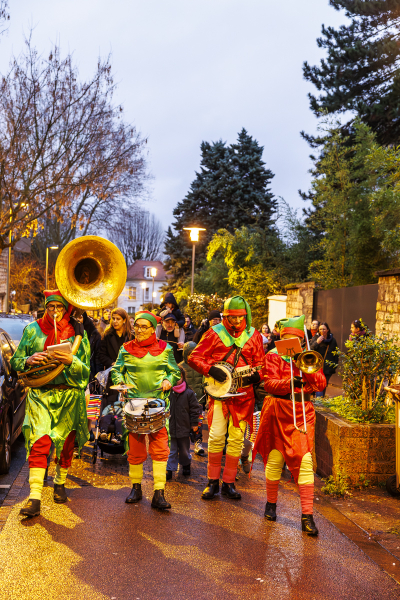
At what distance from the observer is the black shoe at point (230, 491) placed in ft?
19.0

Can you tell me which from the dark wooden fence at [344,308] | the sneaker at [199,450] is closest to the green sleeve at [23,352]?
the sneaker at [199,450]

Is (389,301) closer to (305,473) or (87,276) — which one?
(305,473)

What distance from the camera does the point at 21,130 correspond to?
20.6 meters

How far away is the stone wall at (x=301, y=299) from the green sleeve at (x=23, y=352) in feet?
40.6

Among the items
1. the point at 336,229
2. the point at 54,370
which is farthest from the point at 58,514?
the point at 336,229

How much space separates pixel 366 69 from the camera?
20.4m

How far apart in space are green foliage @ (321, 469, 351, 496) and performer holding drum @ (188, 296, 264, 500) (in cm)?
89

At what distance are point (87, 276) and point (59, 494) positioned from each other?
200 cm

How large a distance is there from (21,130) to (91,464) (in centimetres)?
1624

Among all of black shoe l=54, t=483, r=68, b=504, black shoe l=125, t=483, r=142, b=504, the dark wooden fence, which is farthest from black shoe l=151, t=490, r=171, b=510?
the dark wooden fence

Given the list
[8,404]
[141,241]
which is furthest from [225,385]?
[141,241]

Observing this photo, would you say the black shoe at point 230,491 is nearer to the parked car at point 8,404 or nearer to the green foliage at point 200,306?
the parked car at point 8,404

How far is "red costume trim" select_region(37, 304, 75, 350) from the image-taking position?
18.2 feet

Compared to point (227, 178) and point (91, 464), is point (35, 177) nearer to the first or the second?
point (91, 464)
